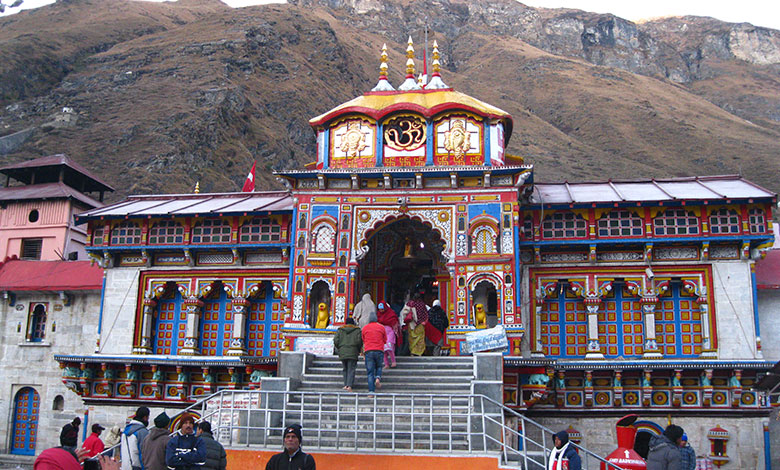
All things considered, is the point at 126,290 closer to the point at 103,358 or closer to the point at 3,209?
the point at 103,358

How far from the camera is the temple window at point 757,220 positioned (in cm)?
2309

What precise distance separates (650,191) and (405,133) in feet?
27.6

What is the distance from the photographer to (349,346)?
707 inches

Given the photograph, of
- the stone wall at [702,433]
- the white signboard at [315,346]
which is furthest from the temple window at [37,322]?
the stone wall at [702,433]

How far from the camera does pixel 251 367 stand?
2311cm

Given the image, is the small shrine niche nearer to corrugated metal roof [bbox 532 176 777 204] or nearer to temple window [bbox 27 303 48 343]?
corrugated metal roof [bbox 532 176 777 204]

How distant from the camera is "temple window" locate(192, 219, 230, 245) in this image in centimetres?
2603

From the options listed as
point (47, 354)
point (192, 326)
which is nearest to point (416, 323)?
point (192, 326)

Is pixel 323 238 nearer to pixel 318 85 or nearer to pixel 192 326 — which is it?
pixel 192 326

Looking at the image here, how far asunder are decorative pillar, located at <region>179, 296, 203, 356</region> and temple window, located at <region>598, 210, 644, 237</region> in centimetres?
1384

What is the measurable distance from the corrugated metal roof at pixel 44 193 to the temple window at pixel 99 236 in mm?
14945

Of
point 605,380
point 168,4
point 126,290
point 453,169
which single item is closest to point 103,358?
point 126,290

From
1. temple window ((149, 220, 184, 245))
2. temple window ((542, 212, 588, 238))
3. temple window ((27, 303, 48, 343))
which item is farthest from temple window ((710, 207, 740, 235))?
temple window ((27, 303, 48, 343))

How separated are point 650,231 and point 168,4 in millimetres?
125169
